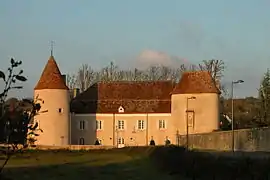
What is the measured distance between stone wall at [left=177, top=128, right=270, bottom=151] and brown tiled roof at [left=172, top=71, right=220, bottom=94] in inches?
978

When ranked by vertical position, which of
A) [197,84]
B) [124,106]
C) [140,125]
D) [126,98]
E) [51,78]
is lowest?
[140,125]

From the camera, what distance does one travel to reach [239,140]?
44.8 m

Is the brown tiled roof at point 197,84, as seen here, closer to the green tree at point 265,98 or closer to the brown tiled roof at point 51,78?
the brown tiled roof at point 51,78

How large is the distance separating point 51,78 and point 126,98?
13.5 m

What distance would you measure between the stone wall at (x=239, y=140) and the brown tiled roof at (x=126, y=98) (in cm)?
3123

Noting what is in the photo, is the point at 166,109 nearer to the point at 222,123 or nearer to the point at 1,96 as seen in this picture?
the point at 222,123

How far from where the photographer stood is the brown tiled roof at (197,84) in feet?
292

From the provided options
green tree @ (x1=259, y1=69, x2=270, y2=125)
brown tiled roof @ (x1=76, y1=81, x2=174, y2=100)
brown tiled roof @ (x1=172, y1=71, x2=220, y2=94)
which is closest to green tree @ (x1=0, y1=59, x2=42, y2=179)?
green tree @ (x1=259, y1=69, x2=270, y2=125)

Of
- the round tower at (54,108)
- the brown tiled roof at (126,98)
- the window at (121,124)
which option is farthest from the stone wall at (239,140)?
the brown tiled roof at (126,98)

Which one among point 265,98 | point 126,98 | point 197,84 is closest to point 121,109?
point 126,98

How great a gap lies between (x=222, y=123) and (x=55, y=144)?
26.3 meters

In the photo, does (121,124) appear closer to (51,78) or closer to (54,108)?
(54,108)

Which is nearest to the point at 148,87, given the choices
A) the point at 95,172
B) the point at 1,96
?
the point at 95,172

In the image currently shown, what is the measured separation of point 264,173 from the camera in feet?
64.4
